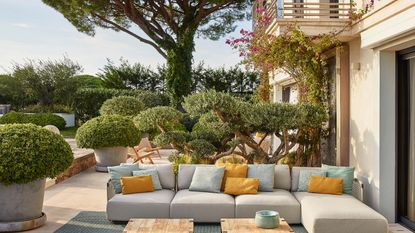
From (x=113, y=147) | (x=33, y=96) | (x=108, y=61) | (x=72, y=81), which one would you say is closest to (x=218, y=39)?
(x=108, y=61)

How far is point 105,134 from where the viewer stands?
11.8m

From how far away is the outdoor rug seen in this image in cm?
639

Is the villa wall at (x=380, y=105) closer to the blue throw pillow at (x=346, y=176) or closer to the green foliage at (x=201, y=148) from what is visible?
the blue throw pillow at (x=346, y=176)

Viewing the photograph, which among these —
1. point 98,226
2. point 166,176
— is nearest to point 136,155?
point 166,176

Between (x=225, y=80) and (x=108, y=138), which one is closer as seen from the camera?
(x=108, y=138)

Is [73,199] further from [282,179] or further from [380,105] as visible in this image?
[380,105]

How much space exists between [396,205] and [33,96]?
2196 cm

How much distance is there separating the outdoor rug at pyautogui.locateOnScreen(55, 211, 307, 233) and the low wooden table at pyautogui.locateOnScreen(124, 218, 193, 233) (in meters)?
0.75

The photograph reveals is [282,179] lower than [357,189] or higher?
higher

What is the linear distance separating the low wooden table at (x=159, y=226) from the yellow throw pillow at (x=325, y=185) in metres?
2.39

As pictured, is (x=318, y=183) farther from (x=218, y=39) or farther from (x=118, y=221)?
(x=218, y=39)

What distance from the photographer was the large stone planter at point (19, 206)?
20.4 ft

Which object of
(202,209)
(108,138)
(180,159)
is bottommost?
(202,209)

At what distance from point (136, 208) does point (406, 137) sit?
13.8 ft
